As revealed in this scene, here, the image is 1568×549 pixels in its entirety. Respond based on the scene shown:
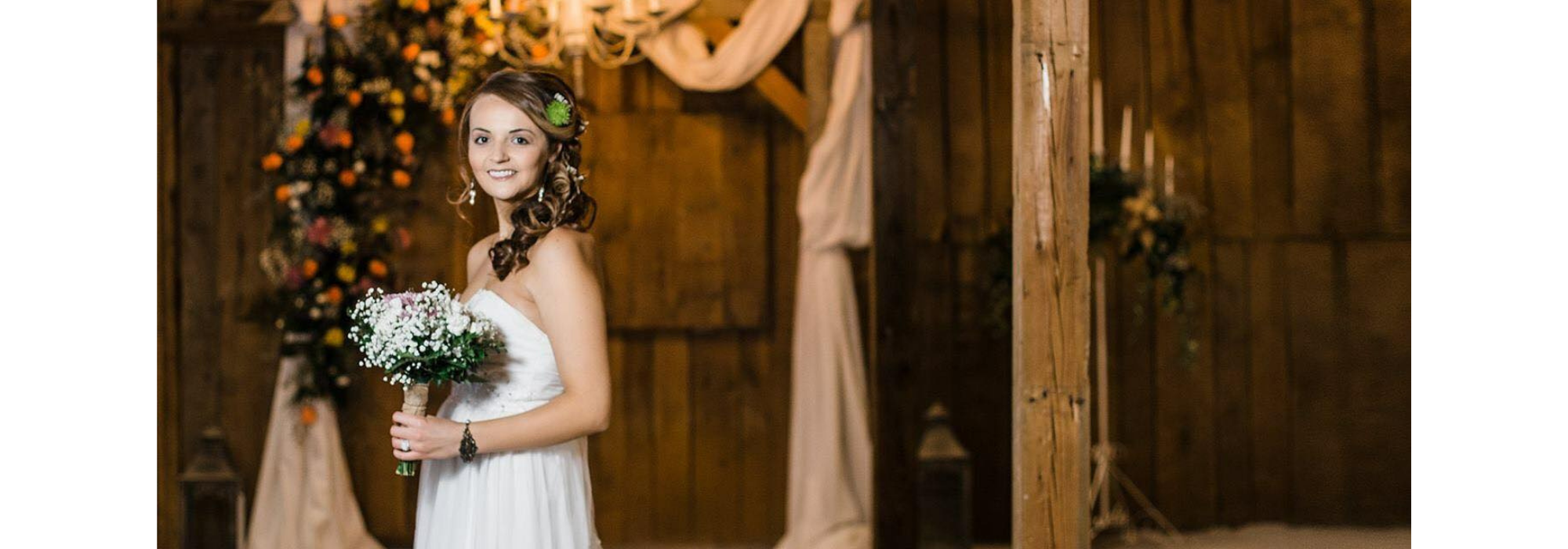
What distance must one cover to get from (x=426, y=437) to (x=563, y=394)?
0.84 feet

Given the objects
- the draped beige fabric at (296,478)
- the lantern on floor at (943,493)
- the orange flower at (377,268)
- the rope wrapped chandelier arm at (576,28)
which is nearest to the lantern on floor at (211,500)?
A: the draped beige fabric at (296,478)

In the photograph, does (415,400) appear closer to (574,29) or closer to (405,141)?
(574,29)

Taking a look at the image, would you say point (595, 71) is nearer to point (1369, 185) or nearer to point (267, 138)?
point (267, 138)

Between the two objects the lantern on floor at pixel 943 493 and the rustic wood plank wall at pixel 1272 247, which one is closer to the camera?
the lantern on floor at pixel 943 493

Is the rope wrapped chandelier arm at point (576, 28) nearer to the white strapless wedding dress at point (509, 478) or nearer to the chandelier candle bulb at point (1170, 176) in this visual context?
the chandelier candle bulb at point (1170, 176)

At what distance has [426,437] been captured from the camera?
8.24ft

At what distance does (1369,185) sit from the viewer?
6059 mm

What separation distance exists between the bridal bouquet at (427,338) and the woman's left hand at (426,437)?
2.9 inches

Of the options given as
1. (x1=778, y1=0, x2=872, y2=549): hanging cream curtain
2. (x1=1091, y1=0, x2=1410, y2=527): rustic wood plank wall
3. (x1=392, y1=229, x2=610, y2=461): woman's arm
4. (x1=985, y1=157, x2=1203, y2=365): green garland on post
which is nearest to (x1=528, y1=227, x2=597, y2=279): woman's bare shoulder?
(x1=392, y1=229, x2=610, y2=461): woman's arm

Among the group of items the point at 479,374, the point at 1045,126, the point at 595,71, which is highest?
the point at 595,71

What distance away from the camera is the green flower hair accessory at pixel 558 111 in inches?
100

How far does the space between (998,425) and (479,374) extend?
3788mm

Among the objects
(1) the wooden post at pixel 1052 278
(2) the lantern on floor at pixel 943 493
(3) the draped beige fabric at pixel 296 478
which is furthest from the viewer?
(3) the draped beige fabric at pixel 296 478

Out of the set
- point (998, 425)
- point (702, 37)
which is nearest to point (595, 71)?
point (702, 37)
